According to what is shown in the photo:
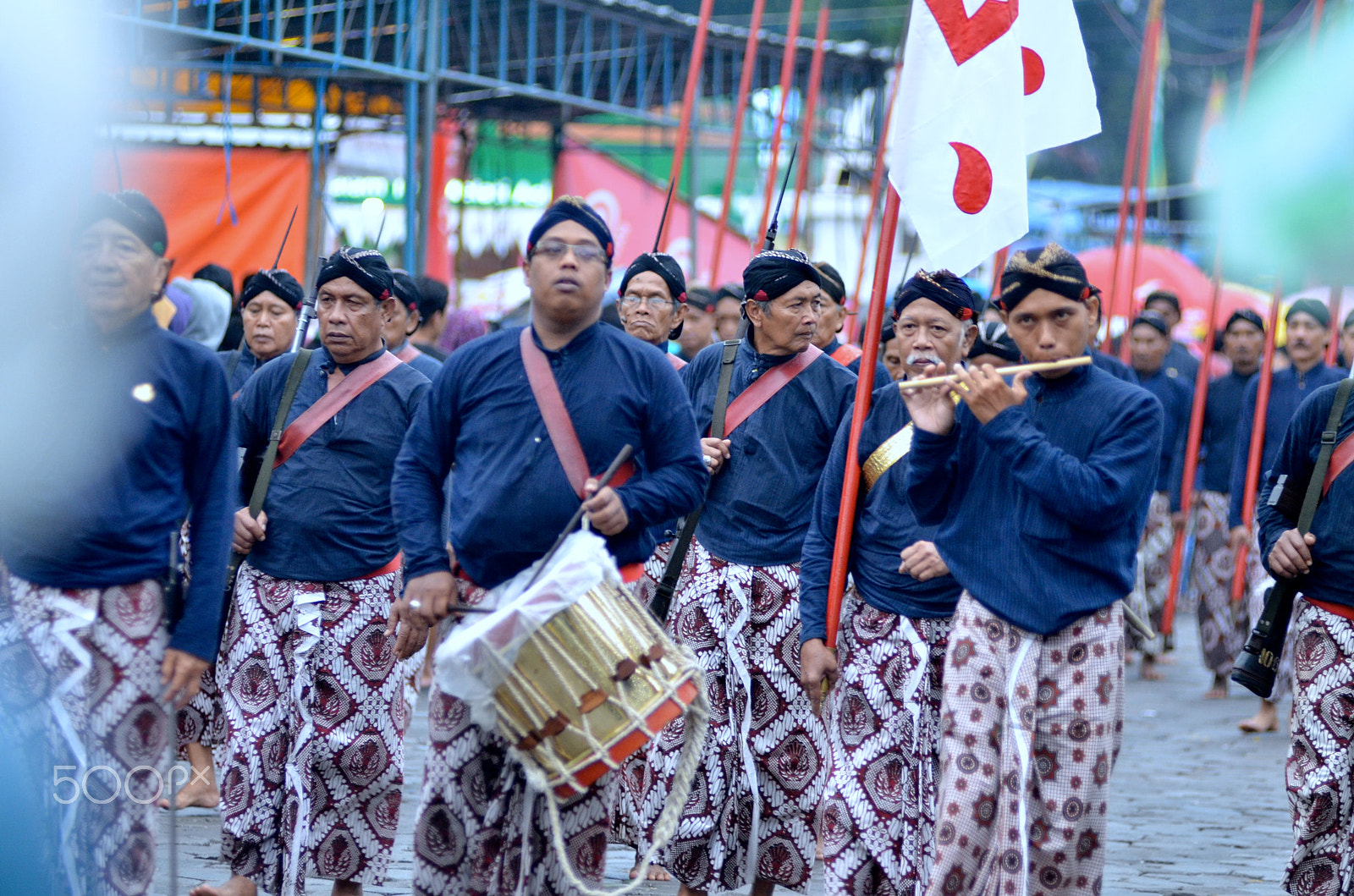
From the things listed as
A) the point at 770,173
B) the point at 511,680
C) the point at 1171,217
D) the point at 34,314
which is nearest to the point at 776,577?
the point at 511,680

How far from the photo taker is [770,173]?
8289 mm

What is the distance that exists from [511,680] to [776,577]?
1.94m

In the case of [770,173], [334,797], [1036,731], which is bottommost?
[334,797]

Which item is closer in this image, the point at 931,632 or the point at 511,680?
the point at 511,680

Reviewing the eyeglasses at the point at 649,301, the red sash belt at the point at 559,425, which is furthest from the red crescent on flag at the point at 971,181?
the eyeglasses at the point at 649,301

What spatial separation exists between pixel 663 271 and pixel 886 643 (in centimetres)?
221

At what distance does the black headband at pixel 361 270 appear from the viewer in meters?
5.34

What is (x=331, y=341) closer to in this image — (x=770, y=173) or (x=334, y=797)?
(x=334, y=797)

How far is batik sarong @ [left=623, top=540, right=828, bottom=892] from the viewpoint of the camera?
554cm

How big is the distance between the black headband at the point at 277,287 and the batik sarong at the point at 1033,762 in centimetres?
350

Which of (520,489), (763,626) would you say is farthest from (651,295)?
(520,489)

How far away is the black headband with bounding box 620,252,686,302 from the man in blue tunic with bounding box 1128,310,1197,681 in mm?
5256

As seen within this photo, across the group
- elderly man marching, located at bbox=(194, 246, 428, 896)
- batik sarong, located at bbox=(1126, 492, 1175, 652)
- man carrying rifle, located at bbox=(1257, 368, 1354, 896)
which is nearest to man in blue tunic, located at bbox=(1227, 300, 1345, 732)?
batik sarong, located at bbox=(1126, 492, 1175, 652)

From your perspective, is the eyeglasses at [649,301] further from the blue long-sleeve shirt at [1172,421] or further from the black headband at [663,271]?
the blue long-sleeve shirt at [1172,421]
